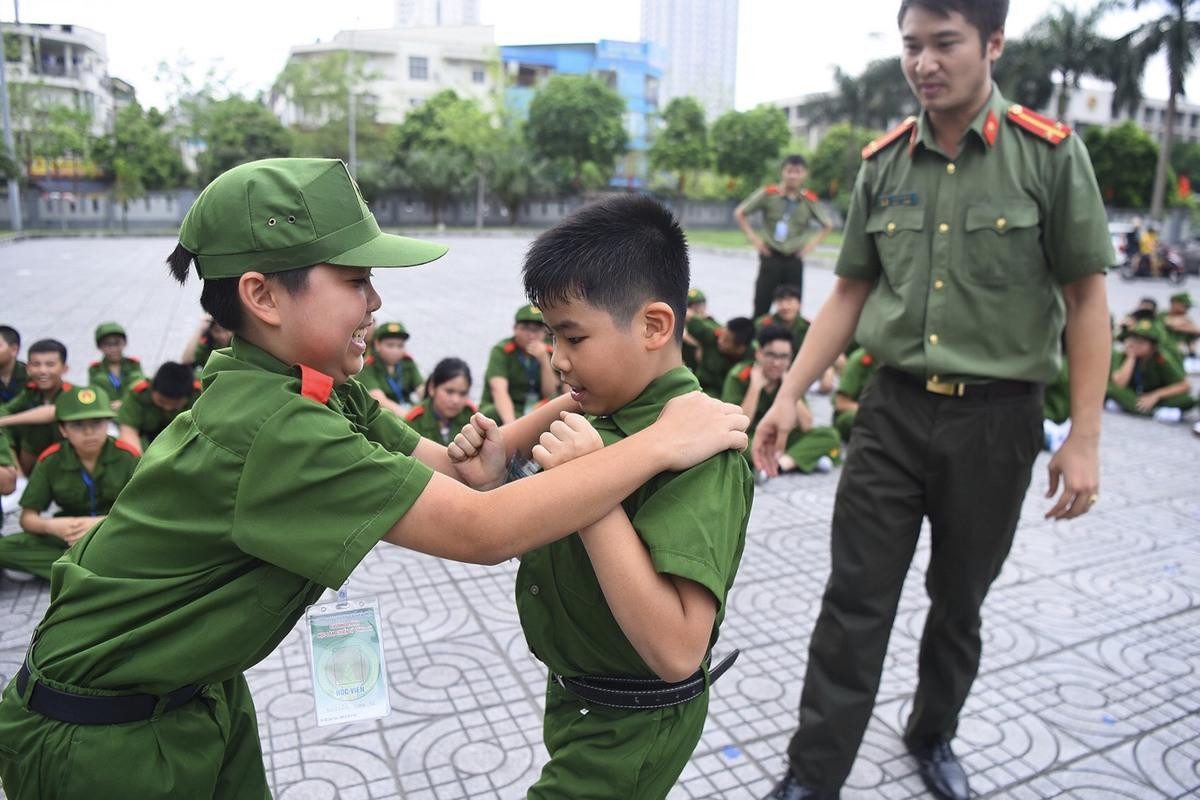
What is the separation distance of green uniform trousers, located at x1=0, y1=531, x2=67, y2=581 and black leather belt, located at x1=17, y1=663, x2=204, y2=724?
9.19ft

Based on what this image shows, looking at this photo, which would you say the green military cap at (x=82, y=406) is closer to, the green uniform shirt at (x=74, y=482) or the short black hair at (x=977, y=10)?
the green uniform shirt at (x=74, y=482)

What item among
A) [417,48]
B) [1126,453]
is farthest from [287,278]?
[417,48]

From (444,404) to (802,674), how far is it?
3.06 metres

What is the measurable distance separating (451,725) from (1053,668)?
2.25 metres

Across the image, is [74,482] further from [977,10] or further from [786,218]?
[786,218]

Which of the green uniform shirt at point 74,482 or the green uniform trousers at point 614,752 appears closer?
the green uniform trousers at point 614,752

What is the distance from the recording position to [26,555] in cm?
387

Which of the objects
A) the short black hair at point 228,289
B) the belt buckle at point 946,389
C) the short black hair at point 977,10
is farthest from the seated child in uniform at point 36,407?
the short black hair at point 977,10

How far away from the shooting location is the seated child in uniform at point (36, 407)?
4969 millimetres

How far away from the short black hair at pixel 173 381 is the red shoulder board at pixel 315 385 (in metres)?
4.27

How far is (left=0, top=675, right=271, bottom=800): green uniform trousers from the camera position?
1.40 meters

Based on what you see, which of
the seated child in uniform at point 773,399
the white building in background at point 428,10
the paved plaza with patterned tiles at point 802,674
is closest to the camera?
the paved plaza with patterned tiles at point 802,674

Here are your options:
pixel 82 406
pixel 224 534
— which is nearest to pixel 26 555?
pixel 82 406

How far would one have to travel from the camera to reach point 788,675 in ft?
10.7
